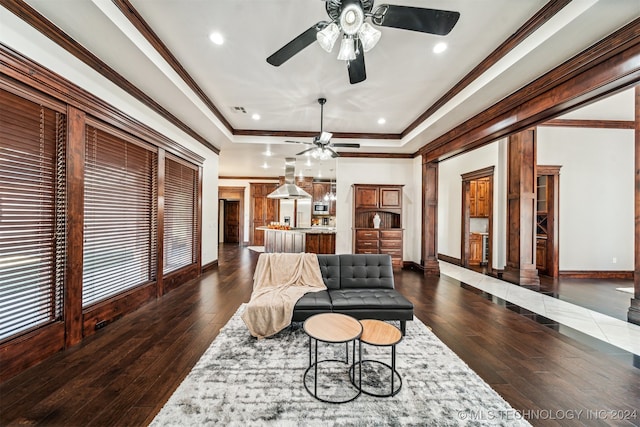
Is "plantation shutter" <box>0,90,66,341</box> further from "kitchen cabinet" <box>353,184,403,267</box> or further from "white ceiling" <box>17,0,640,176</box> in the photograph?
"kitchen cabinet" <box>353,184,403,267</box>

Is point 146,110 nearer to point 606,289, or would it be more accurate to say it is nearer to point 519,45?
point 519,45

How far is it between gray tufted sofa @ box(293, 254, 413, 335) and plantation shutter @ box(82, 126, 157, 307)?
2.31 metres

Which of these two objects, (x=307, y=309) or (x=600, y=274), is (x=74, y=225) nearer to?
(x=307, y=309)

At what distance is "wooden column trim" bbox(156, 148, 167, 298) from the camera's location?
3.92 metres

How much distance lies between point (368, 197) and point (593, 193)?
458 cm

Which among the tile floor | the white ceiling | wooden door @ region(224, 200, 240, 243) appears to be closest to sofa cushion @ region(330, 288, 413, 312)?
the tile floor

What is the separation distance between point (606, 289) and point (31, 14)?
817 centimetres

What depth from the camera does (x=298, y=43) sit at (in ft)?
6.78

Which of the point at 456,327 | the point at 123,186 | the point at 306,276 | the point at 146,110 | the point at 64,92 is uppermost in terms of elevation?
the point at 146,110

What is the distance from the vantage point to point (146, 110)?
3.52m

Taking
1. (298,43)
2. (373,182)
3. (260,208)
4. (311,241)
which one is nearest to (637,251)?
(373,182)

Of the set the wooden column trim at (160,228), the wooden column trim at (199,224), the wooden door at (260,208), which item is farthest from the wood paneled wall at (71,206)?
the wooden door at (260,208)

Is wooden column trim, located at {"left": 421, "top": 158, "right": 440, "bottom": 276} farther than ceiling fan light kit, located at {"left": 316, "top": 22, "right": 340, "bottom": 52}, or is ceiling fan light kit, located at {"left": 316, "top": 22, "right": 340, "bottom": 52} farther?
wooden column trim, located at {"left": 421, "top": 158, "right": 440, "bottom": 276}

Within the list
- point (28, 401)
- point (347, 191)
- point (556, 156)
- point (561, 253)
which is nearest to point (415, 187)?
point (347, 191)
